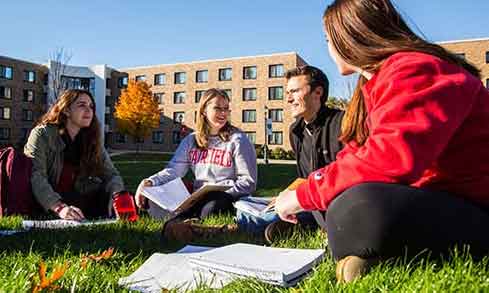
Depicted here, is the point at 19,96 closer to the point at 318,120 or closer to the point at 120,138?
the point at 120,138

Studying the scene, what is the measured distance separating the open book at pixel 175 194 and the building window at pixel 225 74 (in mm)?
46624

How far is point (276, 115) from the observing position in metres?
47.8

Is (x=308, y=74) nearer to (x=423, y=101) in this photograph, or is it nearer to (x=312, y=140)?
(x=312, y=140)

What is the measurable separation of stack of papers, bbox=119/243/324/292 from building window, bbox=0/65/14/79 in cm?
5468

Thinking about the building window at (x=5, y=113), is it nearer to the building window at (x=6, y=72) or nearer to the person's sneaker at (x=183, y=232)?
the building window at (x=6, y=72)

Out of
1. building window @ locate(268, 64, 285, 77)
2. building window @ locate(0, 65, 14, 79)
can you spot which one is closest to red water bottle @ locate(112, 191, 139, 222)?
building window @ locate(268, 64, 285, 77)

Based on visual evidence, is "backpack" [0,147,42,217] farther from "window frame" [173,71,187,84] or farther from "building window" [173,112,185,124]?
"window frame" [173,71,187,84]

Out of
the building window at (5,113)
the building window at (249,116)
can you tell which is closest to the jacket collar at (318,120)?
the building window at (249,116)

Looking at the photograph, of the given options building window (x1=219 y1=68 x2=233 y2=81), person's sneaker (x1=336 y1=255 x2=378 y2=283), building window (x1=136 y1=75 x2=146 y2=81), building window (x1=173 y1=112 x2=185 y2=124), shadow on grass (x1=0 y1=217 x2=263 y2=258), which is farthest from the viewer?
building window (x1=136 y1=75 x2=146 y2=81)

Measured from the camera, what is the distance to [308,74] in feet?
13.8

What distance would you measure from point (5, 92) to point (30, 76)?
3.67m

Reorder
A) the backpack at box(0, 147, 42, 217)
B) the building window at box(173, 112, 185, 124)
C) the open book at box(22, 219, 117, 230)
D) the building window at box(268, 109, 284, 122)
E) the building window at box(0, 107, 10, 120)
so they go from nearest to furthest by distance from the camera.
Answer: the open book at box(22, 219, 117, 230), the backpack at box(0, 147, 42, 217), the building window at box(268, 109, 284, 122), the building window at box(0, 107, 10, 120), the building window at box(173, 112, 185, 124)

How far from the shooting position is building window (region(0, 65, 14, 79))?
1973 inches

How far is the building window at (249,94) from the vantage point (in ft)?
161
